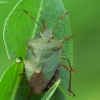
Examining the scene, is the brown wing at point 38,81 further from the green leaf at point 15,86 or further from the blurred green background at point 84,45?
the blurred green background at point 84,45

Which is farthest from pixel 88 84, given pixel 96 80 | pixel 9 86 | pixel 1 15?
pixel 9 86

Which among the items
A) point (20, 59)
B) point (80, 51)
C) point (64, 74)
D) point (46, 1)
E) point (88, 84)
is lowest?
point (88, 84)

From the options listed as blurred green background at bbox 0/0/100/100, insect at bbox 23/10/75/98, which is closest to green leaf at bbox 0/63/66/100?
insect at bbox 23/10/75/98

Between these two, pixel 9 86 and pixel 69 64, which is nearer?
pixel 9 86

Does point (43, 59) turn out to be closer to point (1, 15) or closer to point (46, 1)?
point (46, 1)

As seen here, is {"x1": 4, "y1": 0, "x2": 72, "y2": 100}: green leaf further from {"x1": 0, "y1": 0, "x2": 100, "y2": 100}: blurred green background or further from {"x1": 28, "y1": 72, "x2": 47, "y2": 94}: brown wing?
{"x1": 0, "y1": 0, "x2": 100, "y2": 100}: blurred green background

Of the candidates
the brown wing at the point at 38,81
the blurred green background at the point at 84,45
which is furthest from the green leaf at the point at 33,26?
the blurred green background at the point at 84,45

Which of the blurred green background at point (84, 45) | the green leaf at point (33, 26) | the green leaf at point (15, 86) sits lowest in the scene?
the blurred green background at point (84, 45)
